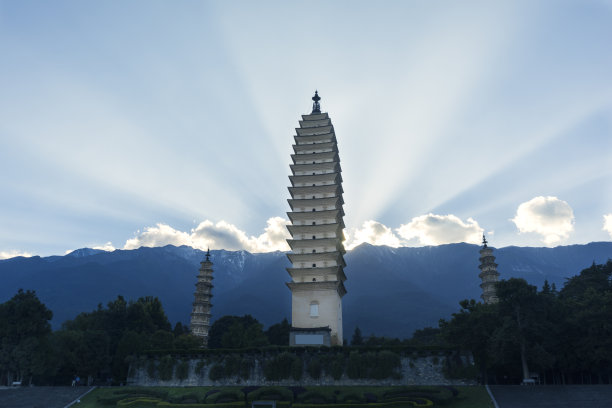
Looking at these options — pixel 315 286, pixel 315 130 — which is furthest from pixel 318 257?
pixel 315 130

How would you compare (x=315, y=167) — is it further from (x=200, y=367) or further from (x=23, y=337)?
(x=23, y=337)

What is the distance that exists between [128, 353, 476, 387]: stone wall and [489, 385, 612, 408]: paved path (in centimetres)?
402

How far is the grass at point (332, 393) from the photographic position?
28812mm

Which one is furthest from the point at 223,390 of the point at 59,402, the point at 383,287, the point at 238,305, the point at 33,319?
the point at 383,287

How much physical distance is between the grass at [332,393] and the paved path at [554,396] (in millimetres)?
1304

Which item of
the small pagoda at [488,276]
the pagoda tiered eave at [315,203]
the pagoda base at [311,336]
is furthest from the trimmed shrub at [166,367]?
the small pagoda at [488,276]

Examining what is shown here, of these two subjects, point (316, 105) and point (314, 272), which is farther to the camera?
point (316, 105)

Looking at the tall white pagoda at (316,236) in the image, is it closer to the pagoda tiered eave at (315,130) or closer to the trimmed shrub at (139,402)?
the pagoda tiered eave at (315,130)

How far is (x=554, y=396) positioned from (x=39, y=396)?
37741 mm

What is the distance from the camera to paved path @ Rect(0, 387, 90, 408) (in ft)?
106

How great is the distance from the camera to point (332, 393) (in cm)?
3141

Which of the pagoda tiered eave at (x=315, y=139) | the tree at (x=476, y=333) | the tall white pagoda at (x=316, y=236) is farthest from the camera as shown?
the pagoda tiered eave at (x=315, y=139)

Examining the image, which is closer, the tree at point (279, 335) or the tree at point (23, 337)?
the tree at point (23, 337)

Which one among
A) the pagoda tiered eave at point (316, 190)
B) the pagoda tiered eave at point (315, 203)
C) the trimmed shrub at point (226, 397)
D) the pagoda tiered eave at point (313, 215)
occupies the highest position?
the pagoda tiered eave at point (316, 190)
